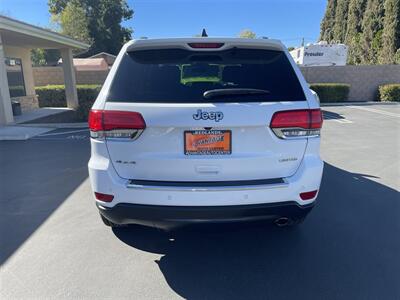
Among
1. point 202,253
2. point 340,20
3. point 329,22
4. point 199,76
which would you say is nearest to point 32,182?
point 202,253

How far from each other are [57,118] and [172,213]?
11801 mm

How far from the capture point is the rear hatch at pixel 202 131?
229 cm

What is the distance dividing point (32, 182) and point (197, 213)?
391cm

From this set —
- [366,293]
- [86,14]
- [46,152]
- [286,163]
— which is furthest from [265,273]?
[86,14]

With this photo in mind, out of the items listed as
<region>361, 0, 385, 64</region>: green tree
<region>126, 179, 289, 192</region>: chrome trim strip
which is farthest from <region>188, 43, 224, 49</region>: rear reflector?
<region>361, 0, 385, 64</region>: green tree

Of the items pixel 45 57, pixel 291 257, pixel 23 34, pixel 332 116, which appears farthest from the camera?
pixel 45 57

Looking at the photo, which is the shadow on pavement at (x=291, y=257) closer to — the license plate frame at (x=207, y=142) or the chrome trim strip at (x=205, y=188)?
the chrome trim strip at (x=205, y=188)

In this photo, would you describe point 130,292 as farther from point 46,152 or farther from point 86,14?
point 86,14

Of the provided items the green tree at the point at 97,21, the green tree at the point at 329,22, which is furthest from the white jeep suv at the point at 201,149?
the green tree at the point at 97,21

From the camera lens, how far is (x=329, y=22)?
124 feet

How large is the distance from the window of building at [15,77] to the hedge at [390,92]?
1903 cm

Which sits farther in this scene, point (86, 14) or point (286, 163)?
point (86, 14)

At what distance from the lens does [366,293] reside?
7.99ft

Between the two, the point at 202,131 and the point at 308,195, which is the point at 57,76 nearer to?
the point at 202,131
